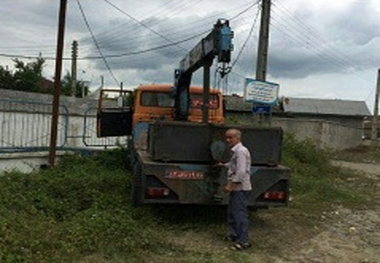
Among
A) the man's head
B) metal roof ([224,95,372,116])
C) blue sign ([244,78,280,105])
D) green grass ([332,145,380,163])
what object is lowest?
green grass ([332,145,380,163])

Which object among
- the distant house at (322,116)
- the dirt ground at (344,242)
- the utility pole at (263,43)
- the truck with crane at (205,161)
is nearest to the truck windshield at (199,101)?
the truck with crane at (205,161)

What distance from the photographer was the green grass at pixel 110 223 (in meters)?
6.20

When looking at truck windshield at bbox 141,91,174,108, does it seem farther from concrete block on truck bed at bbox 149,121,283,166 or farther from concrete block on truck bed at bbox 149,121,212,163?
concrete block on truck bed at bbox 149,121,212,163

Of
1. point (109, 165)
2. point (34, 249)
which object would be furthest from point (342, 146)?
point (34, 249)

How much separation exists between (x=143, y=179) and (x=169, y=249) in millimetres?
1246

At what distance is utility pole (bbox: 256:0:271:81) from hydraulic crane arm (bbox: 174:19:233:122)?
7.66 meters

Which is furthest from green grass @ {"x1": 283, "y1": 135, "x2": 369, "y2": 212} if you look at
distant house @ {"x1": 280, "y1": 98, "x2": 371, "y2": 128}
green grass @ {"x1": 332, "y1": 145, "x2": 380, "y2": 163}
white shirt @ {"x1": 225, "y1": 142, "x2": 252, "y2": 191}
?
distant house @ {"x1": 280, "y1": 98, "x2": 371, "y2": 128}

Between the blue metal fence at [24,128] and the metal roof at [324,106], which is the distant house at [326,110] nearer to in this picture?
the metal roof at [324,106]

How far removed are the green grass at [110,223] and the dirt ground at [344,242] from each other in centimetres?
28

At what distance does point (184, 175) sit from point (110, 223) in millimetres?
1305

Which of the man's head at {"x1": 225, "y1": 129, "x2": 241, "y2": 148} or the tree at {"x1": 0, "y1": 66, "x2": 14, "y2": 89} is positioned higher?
the tree at {"x1": 0, "y1": 66, "x2": 14, "y2": 89}

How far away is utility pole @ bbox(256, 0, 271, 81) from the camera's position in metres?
18.0

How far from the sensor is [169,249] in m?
6.73

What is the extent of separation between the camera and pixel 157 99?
11492 millimetres
